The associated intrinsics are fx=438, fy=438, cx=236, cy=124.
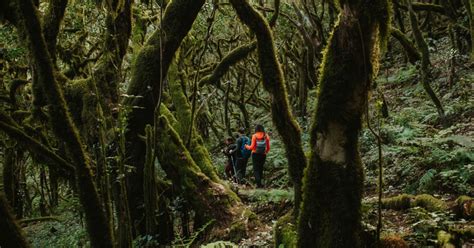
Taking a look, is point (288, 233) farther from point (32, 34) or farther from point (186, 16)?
point (186, 16)

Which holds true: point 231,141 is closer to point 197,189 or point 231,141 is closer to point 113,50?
point 197,189

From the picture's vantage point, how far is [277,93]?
207 inches

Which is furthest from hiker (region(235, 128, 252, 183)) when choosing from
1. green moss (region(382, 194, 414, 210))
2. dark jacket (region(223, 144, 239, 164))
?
green moss (region(382, 194, 414, 210))

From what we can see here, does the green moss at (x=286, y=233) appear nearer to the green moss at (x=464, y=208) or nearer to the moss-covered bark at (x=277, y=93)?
the moss-covered bark at (x=277, y=93)

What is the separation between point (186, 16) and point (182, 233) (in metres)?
4.21

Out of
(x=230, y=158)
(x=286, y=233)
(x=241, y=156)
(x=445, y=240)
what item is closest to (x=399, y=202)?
(x=445, y=240)

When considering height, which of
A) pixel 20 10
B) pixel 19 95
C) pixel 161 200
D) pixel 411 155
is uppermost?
pixel 19 95

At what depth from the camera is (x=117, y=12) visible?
696 cm

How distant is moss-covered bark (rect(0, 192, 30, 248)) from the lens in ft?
12.2

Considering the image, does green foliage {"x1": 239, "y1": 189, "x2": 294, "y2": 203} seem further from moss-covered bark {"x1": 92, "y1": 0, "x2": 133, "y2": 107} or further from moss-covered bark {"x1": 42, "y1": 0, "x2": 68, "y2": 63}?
moss-covered bark {"x1": 42, "y1": 0, "x2": 68, "y2": 63}

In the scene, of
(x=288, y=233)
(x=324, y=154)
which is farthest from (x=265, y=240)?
(x=324, y=154)

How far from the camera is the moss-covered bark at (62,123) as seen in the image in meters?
4.03

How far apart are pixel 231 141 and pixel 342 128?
978cm

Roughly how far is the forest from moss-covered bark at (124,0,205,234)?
24 millimetres
